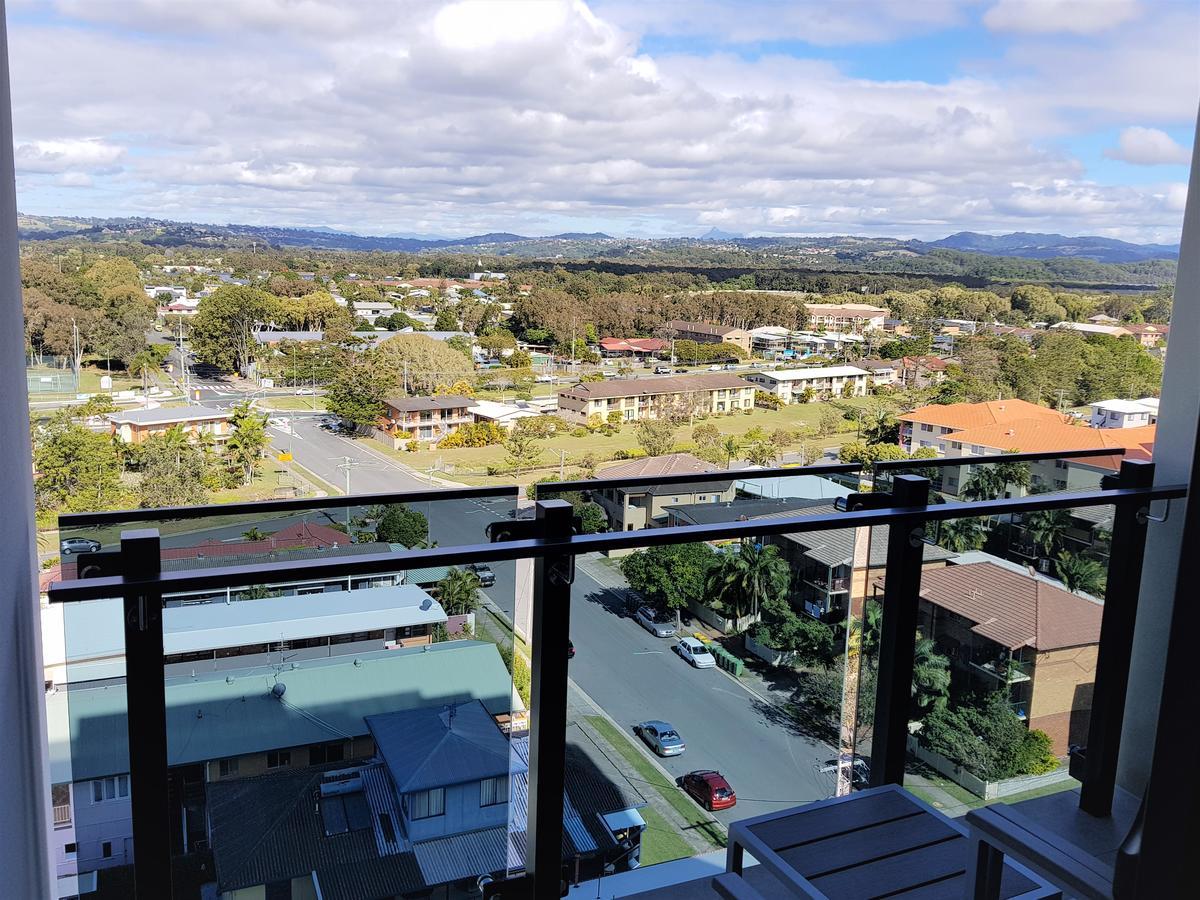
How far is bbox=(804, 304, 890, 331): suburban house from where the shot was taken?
20.7 metres

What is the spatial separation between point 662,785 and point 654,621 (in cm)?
30

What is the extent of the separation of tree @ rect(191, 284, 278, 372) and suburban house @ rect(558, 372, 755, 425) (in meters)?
7.13

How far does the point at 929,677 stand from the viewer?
6.26 feet

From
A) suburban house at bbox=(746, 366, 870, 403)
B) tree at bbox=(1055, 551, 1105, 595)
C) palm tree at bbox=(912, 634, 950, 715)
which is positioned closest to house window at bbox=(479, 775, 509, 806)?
palm tree at bbox=(912, 634, 950, 715)

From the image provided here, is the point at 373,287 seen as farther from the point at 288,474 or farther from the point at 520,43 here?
the point at 520,43

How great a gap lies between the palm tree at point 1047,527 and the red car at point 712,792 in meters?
0.91

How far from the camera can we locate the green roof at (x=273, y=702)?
1.29 meters

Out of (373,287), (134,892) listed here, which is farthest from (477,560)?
(373,287)

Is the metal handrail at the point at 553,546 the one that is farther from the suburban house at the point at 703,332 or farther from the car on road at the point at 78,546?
the suburban house at the point at 703,332

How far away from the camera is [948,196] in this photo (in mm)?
31781

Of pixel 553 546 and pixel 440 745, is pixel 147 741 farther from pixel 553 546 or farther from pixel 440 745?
pixel 553 546

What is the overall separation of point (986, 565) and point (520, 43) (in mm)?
21008

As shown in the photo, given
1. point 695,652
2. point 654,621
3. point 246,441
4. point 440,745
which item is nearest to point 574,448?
point 246,441

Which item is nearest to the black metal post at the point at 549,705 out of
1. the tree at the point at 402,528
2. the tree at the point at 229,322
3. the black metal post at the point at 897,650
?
the tree at the point at 402,528
